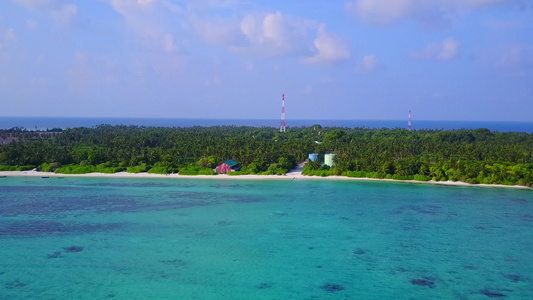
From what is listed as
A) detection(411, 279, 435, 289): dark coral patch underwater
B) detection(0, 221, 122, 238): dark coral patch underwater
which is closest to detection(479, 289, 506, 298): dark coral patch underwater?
detection(411, 279, 435, 289): dark coral patch underwater

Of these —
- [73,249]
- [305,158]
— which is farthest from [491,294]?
[305,158]

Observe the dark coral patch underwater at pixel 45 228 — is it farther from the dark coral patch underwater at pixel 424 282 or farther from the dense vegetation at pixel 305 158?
the dense vegetation at pixel 305 158

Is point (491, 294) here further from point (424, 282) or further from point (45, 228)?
point (45, 228)

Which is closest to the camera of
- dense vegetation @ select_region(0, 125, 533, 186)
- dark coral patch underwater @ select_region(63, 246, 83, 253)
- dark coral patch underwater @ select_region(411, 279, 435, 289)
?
dark coral patch underwater @ select_region(411, 279, 435, 289)

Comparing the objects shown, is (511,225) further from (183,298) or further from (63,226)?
(63,226)

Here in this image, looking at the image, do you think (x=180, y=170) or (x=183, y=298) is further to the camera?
(x=180, y=170)

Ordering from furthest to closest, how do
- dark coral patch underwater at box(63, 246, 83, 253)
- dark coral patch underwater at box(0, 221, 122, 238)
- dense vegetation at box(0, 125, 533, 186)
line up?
dense vegetation at box(0, 125, 533, 186) → dark coral patch underwater at box(0, 221, 122, 238) → dark coral patch underwater at box(63, 246, 83, 253)

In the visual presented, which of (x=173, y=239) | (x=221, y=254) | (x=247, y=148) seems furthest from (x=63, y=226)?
(x=247, y=148)

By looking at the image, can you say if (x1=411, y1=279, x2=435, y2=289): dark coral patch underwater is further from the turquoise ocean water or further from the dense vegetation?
the dense vegetation

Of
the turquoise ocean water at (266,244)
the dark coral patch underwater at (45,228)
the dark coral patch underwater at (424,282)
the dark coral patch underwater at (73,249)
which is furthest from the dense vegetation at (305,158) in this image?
the dark coral patch underwater at (424,282)
